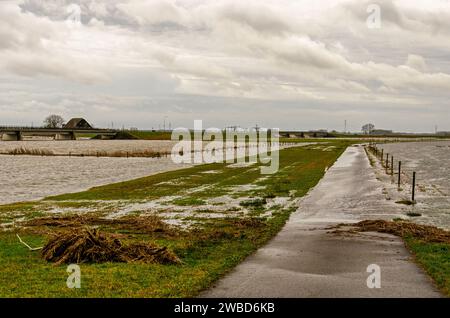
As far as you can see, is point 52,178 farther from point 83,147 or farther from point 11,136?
point 11,136

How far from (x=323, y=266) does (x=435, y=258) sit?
378cm

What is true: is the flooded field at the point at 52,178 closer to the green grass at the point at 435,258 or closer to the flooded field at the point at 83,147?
the green grass at the point at 435,258

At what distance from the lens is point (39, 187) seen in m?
44.8

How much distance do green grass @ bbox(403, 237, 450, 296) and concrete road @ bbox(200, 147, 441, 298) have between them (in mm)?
267

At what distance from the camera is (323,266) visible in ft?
48.3

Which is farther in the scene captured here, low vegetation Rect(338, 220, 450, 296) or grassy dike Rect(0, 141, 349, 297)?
low vegetation Rect(338, 220, 450, 296)

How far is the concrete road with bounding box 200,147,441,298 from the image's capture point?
1205 cm

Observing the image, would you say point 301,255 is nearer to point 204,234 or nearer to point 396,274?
point 396,274

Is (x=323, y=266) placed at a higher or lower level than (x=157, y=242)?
higher

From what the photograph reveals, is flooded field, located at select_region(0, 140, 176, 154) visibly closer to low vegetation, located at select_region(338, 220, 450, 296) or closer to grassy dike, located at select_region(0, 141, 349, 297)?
grassy dike, located at select_region(0, 141, 349, 297)

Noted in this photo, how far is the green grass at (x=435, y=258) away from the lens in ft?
42.8

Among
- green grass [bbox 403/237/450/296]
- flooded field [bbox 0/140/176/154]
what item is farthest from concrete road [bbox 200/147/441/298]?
flooded field [bbox 0/140/176/154]

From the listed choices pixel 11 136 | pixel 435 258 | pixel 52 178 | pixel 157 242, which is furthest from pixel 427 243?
pixel 11 136

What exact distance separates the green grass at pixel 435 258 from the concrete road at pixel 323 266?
27 centimetres
